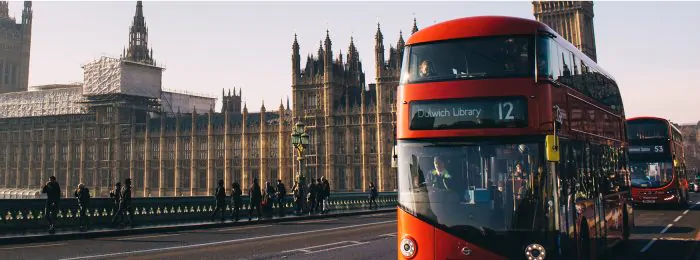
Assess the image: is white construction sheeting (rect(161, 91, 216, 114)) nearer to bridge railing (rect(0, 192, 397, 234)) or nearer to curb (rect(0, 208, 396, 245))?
bridge railing (rect(0, 192, 397, 234))

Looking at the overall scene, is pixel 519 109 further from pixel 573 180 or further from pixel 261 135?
pixel 261 135

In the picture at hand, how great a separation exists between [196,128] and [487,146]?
250 feet

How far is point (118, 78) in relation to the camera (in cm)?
8256

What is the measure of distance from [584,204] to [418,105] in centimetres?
336

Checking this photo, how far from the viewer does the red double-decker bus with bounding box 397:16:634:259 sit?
7.46m

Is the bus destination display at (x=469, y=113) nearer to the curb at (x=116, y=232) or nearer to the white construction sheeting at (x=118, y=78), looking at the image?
the curb at (x=116, y=232)

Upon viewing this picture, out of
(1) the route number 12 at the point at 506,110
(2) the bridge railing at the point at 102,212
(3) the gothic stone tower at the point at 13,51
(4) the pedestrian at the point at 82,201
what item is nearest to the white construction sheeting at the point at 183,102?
Answer: (3) the gothic stone tower at the point at 13,51

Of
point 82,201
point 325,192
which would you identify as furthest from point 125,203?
point 325,192

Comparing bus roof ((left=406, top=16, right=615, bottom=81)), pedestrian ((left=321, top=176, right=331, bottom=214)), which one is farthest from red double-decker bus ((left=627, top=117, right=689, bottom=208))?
bus roof ((left=406, top=16, right=615, bottom=81))

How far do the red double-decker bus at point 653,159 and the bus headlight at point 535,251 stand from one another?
20286 mm

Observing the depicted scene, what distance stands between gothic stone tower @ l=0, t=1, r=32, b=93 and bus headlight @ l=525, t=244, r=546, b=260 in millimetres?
149733

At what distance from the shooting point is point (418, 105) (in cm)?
814

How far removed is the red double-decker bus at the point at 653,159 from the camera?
81.9 ft

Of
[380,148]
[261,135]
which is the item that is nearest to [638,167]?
[380,148]
